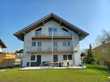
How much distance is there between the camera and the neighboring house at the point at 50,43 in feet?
133

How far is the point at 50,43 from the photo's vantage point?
4075 cm

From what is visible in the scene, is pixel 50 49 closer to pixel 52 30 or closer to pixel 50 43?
pixel 50 43

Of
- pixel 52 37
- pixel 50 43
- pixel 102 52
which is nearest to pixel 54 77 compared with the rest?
pixel 52 37

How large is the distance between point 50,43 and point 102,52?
31.2m

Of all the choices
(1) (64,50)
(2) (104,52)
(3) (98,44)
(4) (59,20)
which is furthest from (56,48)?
(3) (98,44)

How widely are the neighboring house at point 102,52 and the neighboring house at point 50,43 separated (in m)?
19.8

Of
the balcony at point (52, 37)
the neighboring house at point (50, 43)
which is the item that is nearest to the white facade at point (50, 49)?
the neighboring house at point (50, 43)

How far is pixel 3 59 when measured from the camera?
5078 cm

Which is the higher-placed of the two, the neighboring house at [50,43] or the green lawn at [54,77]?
the neighboring house at [50,43]

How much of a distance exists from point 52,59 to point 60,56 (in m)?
1.48

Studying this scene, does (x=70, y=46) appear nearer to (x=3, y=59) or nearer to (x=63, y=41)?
(x=63, y=41)

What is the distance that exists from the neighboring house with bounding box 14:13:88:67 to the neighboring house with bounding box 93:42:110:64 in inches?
778

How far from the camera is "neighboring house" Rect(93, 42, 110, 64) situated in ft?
200

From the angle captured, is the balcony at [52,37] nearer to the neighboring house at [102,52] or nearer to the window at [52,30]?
the window at [52,30]
